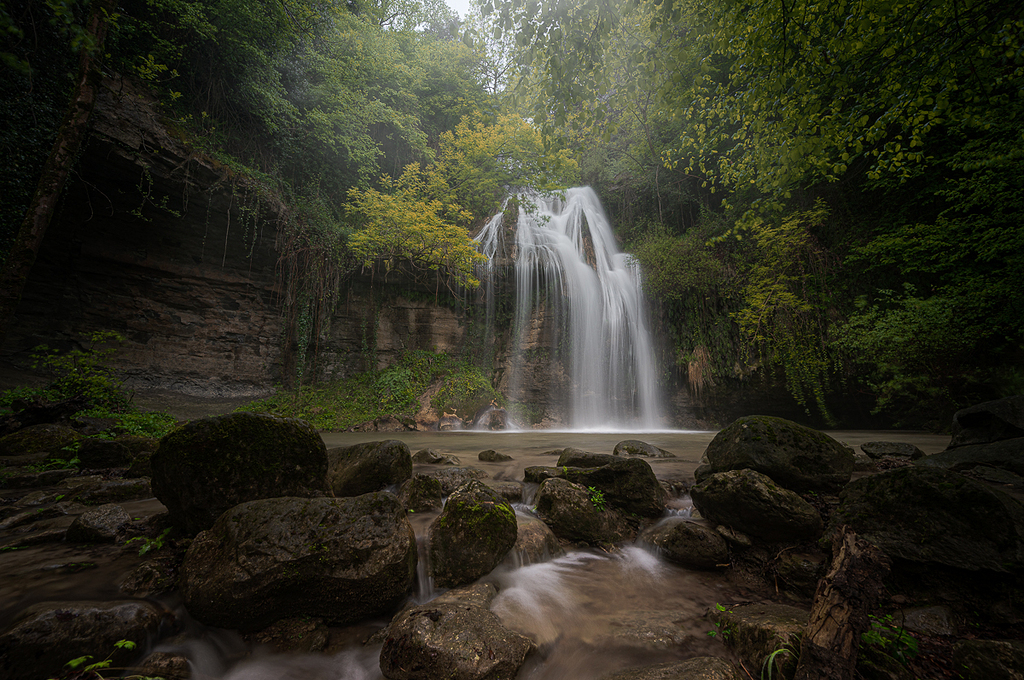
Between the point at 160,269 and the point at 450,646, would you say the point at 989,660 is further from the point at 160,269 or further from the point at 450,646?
the point at 160,269

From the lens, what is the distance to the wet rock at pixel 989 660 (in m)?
1.65

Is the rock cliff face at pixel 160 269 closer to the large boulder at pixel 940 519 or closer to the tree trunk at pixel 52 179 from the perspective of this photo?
the tree trunk at pixel 52 179

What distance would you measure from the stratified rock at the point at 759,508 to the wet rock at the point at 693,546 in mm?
243

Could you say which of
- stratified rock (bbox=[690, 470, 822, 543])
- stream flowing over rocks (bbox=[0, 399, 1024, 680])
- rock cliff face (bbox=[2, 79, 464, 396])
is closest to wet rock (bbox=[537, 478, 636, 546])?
stream flowing over rocks (bbox=[0, 399, 1024, 680])

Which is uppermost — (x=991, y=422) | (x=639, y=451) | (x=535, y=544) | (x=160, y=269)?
(x=160, y=269)

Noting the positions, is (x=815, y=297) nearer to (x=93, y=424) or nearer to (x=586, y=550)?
(x=586, y=550)

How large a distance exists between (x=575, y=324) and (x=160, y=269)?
13.2 meters

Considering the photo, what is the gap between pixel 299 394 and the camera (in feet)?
40.2

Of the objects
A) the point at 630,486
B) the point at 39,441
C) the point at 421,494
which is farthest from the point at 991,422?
the point at 39,441

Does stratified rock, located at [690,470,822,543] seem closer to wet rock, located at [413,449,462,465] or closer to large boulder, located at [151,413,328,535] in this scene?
large boulder, located at [151,413,328,535]

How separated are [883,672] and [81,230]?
600 inches

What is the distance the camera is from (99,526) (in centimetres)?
301

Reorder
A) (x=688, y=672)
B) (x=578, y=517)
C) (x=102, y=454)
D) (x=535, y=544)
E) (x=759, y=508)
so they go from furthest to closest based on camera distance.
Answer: (x=102, y=454) → (x=578, y=517) → (x=535, y=544) → (x=759, y=508) → (x=688, y=672)

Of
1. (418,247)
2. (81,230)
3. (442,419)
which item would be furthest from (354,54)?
(442,419)
